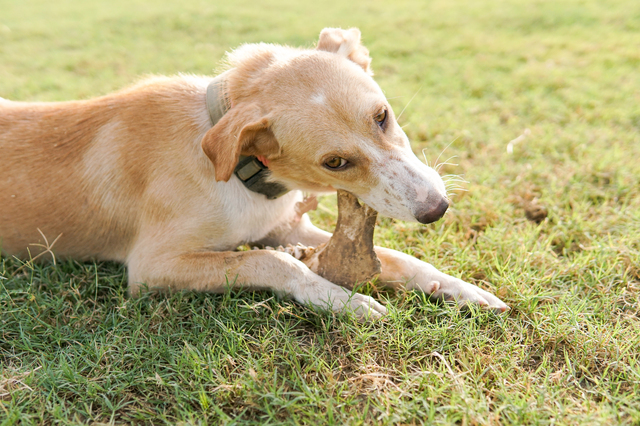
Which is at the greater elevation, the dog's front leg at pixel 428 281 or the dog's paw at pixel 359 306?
the dog's front leg at pixel 428 281

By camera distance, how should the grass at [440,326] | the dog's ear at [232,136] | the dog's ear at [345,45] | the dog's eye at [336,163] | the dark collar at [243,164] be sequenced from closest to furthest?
the grass at [440,326] → the dog's ear at [232,136] → the dog's eye at [336,163] → the dark collar at [243,164] → the dog's ear at [345,45]

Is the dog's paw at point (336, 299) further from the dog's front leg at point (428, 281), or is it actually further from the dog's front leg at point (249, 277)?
the dog's front leg at point (428, 281)

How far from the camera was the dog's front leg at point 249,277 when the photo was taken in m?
2.71

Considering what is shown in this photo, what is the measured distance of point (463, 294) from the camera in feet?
9.14

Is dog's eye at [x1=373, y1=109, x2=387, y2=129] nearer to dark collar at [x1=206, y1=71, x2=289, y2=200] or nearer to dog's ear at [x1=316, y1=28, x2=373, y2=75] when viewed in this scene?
dog's ear at [x1=316, y1=28, x2=373, y2=75]

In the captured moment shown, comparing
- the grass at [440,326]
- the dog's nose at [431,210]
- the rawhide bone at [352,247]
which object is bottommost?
the grass at [440,326]

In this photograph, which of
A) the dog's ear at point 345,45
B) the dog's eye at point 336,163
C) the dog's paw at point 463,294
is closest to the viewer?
the dog's eye at point 336,163

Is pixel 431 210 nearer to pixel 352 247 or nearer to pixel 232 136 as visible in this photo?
pixel 352 247

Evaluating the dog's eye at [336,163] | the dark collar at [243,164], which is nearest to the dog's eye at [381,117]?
the dog's eye at [336,163]

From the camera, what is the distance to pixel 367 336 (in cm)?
255

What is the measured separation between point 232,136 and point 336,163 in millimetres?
569

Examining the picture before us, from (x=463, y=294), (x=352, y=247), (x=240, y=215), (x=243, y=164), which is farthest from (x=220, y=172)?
(x=463, y=294)

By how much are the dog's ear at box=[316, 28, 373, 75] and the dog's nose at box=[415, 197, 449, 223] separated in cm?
104

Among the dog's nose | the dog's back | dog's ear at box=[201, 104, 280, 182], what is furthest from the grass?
dog's ear at box=[201, 104, 280, 182]
